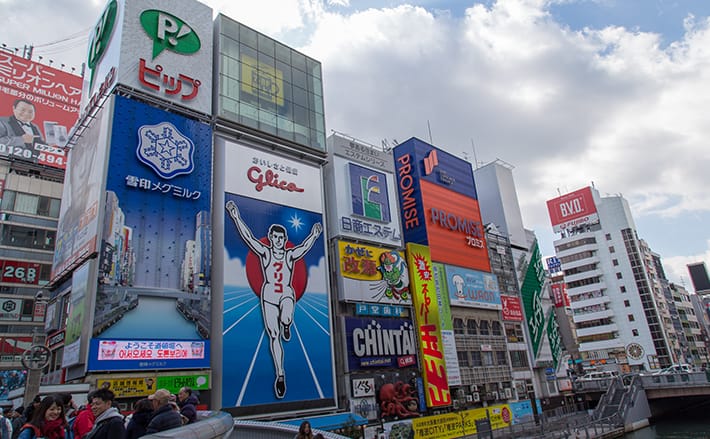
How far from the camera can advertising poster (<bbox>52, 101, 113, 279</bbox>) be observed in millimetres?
28969

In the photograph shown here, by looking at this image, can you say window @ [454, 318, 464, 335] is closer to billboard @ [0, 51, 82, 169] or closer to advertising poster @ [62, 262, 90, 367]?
advertising poster @ [62, 262, 90, 367]

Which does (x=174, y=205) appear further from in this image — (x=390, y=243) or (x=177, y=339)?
(x=390, y=243)

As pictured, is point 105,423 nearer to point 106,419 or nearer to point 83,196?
point 106,419

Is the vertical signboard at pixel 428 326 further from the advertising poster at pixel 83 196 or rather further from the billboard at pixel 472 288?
the advertising poster at pixel 83 196

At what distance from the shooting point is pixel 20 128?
163 feet

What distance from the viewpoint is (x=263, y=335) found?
106ft

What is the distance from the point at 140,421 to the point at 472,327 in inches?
1773

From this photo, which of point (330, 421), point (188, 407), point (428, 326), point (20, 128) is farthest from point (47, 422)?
point (20, 128)

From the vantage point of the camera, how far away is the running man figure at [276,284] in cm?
3266

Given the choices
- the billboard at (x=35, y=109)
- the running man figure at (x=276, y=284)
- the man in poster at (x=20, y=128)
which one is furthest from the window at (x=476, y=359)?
the man in poster at (x=20, y=128)

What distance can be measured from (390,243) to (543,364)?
26679 millimetres

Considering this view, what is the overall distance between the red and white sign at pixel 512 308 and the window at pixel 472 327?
6166mm

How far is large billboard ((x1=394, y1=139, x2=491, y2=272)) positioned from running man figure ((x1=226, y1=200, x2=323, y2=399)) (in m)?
17.3

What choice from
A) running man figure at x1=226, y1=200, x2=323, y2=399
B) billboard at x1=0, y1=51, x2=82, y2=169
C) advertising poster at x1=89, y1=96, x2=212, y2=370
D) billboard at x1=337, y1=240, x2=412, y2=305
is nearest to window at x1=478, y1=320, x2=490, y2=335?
billboard at x1=337, y1=240, x2=412, y2=305
